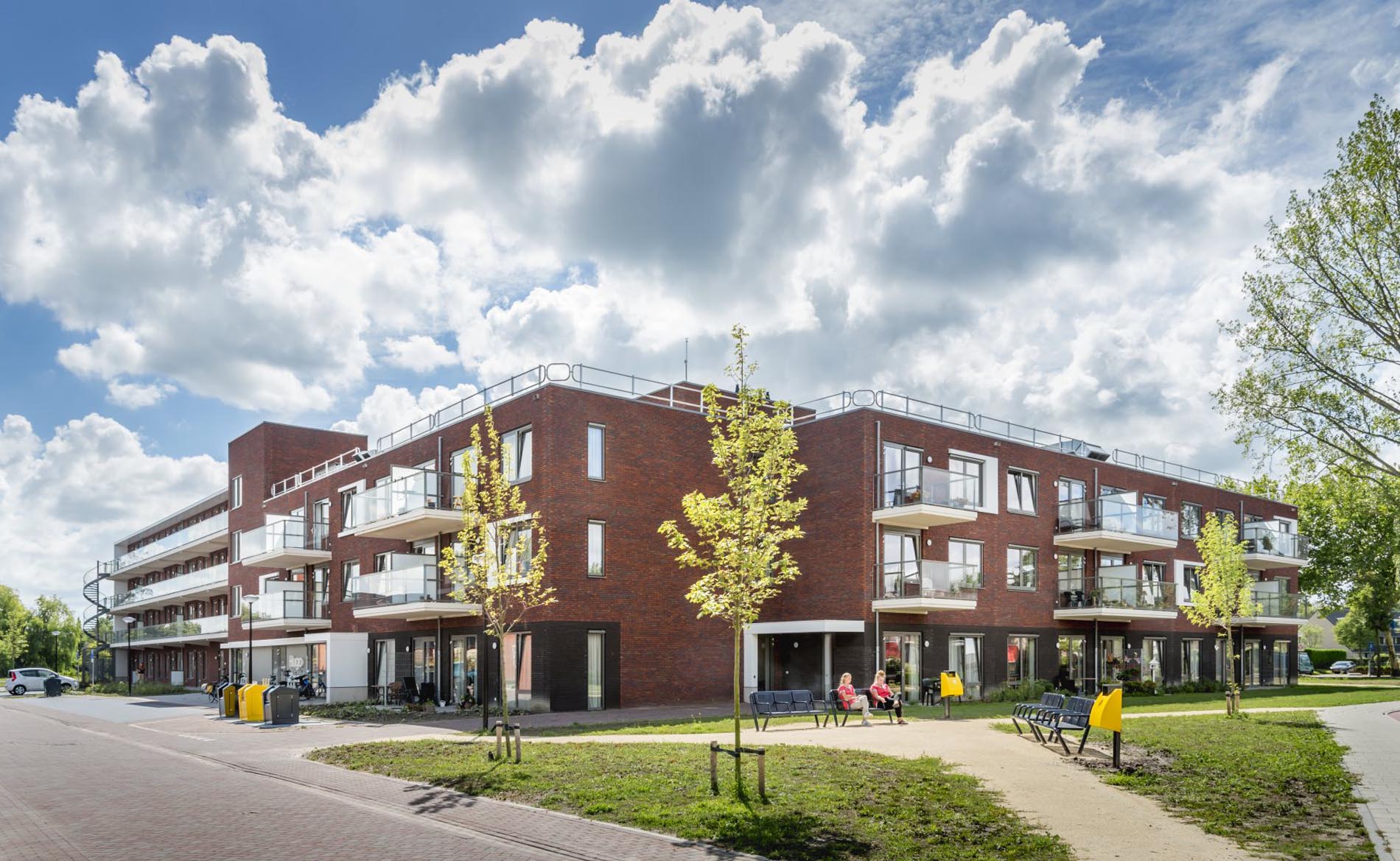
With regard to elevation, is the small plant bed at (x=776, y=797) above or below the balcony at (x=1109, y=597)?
below

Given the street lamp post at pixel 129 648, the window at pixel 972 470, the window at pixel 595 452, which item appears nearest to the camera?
the window at pixel 595 452

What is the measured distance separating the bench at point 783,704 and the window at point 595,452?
872cm

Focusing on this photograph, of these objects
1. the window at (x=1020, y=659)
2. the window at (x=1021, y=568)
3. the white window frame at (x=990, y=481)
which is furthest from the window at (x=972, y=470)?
the window at (x=1020, y=659)

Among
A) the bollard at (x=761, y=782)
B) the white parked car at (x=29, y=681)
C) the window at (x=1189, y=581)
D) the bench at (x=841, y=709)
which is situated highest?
the window at (x=1189, y=581)

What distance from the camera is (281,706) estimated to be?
25703 millimetres

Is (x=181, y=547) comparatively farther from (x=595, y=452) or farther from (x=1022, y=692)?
(x=1022, y=692)

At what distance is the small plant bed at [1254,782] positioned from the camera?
33.2 feet

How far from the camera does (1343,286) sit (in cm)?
1750

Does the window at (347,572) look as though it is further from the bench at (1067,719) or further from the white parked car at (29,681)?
the bench at (1067,719)

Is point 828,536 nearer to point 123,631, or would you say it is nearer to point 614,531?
point 614,531

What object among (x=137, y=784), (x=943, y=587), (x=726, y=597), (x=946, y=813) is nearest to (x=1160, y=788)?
(x=946, y=813)

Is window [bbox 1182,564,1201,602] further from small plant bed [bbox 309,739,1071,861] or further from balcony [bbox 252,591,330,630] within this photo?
balcony [bbox 252,591,330,630]

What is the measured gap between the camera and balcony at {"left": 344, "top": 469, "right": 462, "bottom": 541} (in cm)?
3022

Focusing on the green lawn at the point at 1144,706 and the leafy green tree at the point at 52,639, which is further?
the leafy green tree at the point at 52,639
